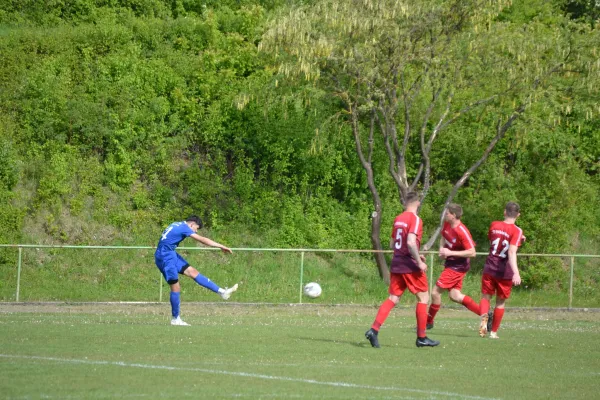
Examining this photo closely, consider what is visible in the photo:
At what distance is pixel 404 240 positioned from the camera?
12625 millimetres

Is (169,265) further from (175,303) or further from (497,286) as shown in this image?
(497,286)

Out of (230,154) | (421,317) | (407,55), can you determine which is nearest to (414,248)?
(421,317)

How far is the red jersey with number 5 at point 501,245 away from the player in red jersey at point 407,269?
2.24m

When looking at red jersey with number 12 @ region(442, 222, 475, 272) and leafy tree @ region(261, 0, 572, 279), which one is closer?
red jersey with number 12 @ region(442, 222, 475, 272)

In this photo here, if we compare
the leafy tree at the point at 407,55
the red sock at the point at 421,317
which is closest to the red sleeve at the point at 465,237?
the red sock at the point at 421,317

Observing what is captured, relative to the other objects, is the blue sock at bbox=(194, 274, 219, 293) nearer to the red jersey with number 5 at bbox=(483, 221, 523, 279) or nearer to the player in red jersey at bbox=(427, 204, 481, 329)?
the player in red jersey at bbox=(427, 204, 481, 329)

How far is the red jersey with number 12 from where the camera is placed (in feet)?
46.8

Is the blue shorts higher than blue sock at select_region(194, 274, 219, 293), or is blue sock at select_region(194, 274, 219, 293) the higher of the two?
the blue shorts

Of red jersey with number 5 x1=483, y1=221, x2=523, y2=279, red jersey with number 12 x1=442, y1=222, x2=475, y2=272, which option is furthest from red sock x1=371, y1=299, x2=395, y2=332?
red jersey with number 5 x1=483, y1=221, x2=523, y2=279

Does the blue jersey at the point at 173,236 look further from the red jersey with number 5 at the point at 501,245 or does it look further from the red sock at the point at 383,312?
the red jersey with number 5 at the point at 501,245

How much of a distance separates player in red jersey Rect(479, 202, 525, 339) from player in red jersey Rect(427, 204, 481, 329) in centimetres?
35

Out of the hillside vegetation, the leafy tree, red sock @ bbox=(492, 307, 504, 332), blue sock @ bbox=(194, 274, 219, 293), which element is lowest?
red sock @ bbox=(492, 307, 504, 332)

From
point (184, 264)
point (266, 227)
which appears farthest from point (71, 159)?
point (184, 264)

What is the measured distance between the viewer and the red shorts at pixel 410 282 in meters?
12.7
